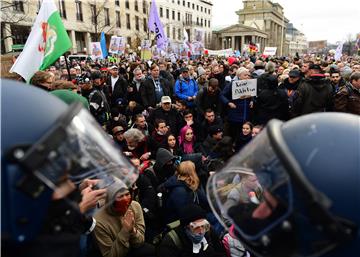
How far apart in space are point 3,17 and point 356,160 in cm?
3004

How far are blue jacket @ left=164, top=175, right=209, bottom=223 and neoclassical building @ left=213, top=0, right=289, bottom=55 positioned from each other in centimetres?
A: 8048

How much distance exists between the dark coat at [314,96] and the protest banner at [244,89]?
2.96ft

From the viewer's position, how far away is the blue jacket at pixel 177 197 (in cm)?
377

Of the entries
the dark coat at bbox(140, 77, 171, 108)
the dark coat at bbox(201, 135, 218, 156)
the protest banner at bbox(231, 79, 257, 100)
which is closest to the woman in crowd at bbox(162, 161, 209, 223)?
the dark coat at bbox(201, 135, 218, 156)

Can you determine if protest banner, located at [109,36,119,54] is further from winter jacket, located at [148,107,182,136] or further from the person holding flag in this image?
the person holding flag

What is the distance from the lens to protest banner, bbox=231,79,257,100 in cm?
613

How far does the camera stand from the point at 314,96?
5.46m

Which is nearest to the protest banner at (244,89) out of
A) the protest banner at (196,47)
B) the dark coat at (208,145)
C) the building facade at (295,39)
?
the dark coat at (208,145)

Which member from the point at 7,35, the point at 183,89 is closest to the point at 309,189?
the point at 183,89

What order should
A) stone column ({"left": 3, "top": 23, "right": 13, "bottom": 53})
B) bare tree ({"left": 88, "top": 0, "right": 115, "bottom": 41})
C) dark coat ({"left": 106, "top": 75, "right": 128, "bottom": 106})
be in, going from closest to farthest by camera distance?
dark coat ({"left": 106, "top": 75, "right": 128, "bottom": 106}) → stone column ({"left": 3, "top": 23, "right": 13, "bottom": 53}) → bare tree ({"left": 88, "top": 0, "right": 115, "bottom": 41})

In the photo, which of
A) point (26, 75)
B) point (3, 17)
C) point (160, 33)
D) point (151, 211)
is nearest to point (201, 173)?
point (151, 211)

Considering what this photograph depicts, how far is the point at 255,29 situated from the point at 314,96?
83780 mm

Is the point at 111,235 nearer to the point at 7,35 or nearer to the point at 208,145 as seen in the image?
the point at 208,145

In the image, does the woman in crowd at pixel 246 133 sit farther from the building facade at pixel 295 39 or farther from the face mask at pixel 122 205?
the building facade at pixel 295 39
